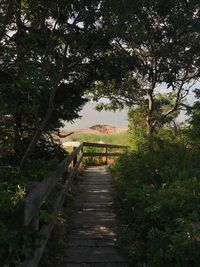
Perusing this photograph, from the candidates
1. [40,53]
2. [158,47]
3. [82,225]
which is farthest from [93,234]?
[158,47]

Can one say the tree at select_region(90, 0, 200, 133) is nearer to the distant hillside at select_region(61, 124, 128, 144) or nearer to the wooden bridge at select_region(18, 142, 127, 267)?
the wooden bridge at select_region(18, 142, 127, 267)

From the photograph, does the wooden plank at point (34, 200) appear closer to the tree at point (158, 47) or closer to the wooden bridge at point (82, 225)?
the wooden bridge at point (82, 225)

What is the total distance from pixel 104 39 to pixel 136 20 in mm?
689

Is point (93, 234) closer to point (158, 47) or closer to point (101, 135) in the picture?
point (158, 47)

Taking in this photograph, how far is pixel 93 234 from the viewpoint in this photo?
6992mm

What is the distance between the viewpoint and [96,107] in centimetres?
2327

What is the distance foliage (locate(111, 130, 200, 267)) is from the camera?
4.66 metres

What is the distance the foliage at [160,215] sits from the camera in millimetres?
4660

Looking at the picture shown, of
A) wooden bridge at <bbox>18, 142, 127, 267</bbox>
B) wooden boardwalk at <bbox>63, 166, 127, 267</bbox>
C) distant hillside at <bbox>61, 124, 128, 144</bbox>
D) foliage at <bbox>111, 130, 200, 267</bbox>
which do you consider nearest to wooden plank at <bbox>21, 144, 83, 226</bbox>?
wooden bridge at <bbox>18, 142, 127, 267</bbox>

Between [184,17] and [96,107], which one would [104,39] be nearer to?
[184,17]

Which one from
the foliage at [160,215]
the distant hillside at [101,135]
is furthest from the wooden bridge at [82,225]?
the distant hillside at [101,135]

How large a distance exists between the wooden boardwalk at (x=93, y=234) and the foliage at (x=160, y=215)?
0.78 feet

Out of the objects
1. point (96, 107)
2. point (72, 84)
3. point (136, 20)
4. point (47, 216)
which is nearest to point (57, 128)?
point (72, 84)

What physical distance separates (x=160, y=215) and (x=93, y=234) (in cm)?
178
